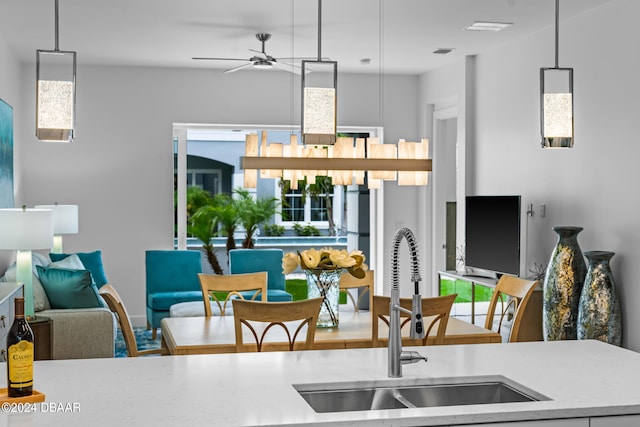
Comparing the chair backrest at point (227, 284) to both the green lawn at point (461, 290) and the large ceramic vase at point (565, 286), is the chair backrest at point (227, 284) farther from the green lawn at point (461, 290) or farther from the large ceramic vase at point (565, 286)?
the green lawn at point (461, 290)

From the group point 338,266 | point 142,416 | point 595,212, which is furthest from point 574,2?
point 142,416

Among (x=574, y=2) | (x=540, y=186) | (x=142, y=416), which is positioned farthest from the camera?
(x=540, y=186)

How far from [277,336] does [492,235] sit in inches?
133

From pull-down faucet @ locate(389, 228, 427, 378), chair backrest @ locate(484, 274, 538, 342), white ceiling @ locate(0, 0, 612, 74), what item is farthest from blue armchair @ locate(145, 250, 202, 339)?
pull-down faucet @ locate(389, 228, 427, 378)

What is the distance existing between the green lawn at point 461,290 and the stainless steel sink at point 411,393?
5.90m

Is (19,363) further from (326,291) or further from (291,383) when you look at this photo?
(326,291)

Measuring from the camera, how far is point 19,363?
2074mm

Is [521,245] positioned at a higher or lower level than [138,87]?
lower

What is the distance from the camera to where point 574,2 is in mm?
5504

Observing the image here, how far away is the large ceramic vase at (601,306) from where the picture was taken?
5.23 metres

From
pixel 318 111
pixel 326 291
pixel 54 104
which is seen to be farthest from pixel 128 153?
pixel 318 111

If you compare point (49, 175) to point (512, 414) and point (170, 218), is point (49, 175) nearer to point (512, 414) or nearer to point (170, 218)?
point (170, 218)

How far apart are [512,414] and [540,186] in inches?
185

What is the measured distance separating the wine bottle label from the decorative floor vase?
2287mm
